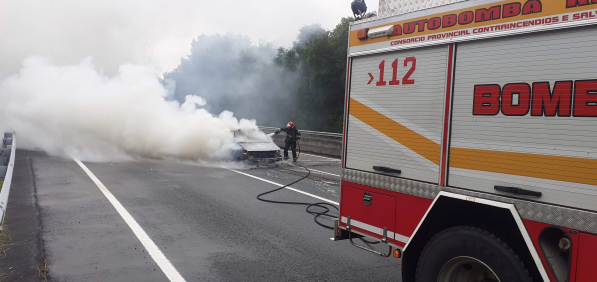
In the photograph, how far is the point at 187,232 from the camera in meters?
6.80

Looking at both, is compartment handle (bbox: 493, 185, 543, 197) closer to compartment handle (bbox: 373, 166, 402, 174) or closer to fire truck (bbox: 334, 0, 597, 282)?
fire truck (bbox: 334, 0, 597, 282)

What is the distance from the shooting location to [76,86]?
20234 millimetres

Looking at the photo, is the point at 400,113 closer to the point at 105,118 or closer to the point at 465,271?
the point at 465,271

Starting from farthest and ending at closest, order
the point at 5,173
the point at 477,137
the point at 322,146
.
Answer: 1. the point at 322,146
2. the point at 5,173
3. the point at 477,137

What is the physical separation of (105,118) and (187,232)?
13462mm

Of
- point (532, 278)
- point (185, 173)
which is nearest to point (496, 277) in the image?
point (532, 278)

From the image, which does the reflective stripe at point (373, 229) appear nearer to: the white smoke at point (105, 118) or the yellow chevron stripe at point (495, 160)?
the yellow chevron stripe at point (495, 160)

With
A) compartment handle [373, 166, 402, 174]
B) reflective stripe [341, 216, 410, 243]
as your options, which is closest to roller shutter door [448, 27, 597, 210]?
compartment handle [373, 166, 402, 174]

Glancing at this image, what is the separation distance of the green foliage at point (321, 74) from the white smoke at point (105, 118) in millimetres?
17120

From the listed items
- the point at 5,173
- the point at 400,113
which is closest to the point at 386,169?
the point at 400,113

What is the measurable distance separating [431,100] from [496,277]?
142 cm

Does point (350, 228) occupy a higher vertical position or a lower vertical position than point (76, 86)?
lower

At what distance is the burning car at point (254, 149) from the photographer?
49.8 feet

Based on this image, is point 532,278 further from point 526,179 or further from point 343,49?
point 343,49
